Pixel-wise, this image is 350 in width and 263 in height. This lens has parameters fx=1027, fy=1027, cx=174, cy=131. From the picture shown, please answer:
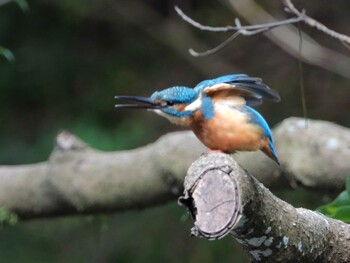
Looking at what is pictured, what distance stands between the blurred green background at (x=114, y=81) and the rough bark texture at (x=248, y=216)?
301 centimetres

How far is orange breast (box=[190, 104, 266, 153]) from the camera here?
2295 millimetres

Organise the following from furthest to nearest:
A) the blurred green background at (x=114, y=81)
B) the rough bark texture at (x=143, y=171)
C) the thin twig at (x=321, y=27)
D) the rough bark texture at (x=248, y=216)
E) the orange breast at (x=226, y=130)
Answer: the blurred green background at (x=114, y=81) → the rough bark texture at (x=143, y=171) → the thin twig at (x=321, y=27) → the orange breast at (x=226, y=130) → the rough bark texture at (x=248, y=216)

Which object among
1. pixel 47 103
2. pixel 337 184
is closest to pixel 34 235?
pixel 47 103

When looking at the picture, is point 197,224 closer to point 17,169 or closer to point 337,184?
point 337,184

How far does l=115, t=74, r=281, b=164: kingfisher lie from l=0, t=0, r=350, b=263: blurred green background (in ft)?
9.17

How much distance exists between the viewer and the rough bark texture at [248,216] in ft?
6.09

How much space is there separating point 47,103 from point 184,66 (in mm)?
799

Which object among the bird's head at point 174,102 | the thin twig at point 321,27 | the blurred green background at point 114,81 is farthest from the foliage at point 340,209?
the blurred green background at point 114,81

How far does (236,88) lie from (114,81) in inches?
134

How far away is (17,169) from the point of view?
13.6ft

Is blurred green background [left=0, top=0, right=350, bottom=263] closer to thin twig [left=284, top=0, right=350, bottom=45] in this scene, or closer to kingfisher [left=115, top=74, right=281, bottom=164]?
thin twig [left=284, top=0, right=350, bottom=45]

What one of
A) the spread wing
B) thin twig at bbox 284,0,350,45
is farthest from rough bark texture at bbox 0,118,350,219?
the spread wing

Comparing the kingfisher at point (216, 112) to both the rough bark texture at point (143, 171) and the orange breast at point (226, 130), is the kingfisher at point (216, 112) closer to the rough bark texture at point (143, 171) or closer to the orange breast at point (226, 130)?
the orange breast at point (226, 130)

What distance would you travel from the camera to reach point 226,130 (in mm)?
2297
